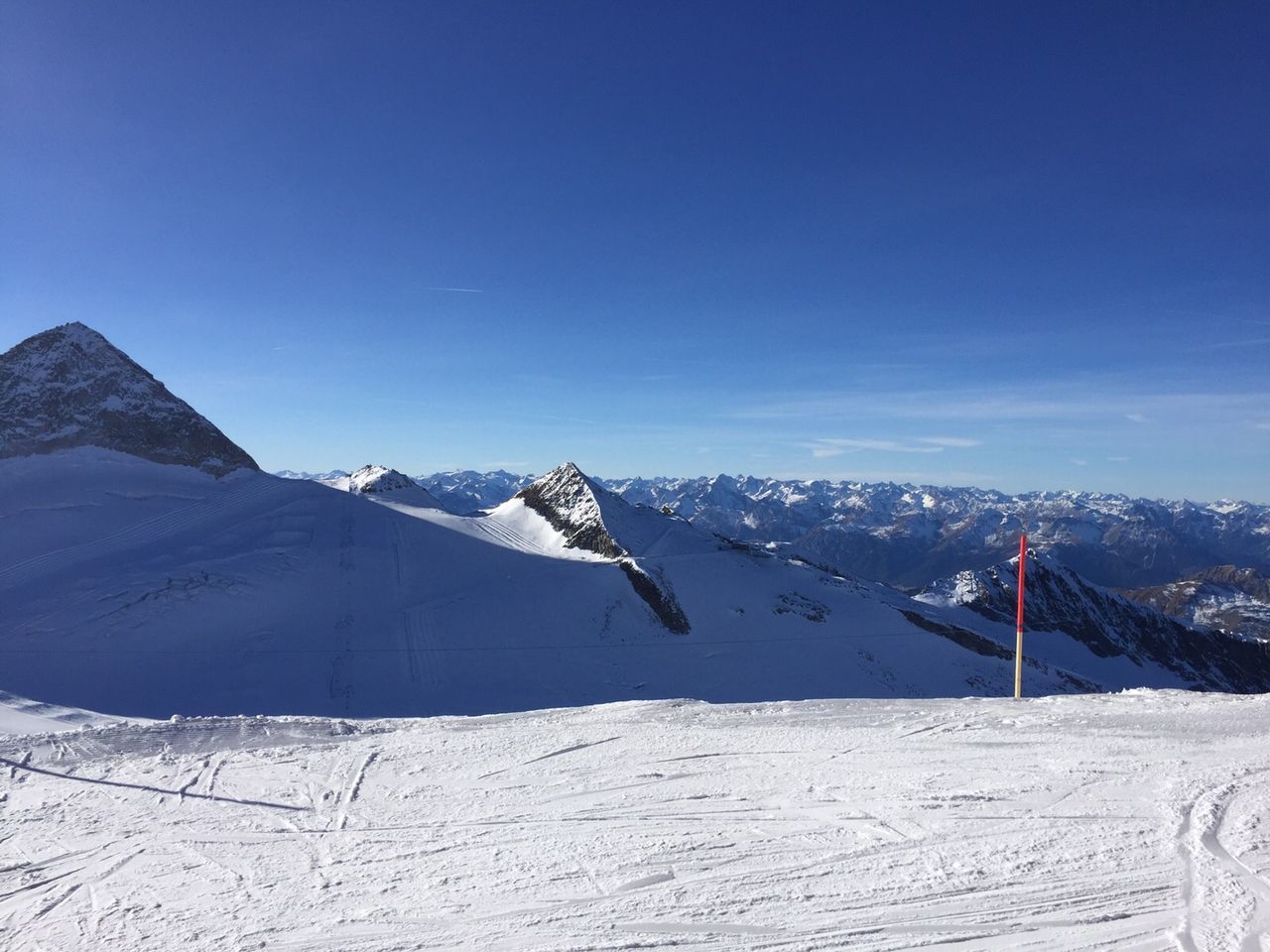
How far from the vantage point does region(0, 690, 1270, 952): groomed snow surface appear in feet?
17.6

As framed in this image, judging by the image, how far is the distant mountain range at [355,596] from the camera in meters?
25.1

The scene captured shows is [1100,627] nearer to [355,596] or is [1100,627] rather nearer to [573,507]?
[573,507]

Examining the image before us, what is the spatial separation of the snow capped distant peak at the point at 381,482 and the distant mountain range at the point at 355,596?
268cm

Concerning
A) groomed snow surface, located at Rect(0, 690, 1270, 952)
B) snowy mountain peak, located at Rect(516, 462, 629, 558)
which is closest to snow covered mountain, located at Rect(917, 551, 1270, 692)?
snowy mountain peak, located at Rect(516, 462, 629, 558)

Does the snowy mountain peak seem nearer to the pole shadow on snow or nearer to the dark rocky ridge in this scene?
the dark rocky ridge

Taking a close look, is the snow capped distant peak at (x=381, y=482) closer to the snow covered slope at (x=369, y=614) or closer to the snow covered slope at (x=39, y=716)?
the snow covered slope at (x=369, y=614)

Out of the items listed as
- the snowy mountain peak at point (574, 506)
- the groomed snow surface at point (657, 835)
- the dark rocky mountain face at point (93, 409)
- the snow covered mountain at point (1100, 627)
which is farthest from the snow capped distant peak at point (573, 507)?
the snow covered mountain at point (1100, 627)

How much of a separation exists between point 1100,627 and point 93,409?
112052mm

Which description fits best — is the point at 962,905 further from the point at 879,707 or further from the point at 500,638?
the point at 500,638

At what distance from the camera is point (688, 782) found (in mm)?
8500

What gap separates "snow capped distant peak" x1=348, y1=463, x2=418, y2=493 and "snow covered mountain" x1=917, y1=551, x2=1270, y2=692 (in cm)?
5811

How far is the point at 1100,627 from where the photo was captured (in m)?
92.8

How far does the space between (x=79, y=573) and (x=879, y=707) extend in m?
32.7

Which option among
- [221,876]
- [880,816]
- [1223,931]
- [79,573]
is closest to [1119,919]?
[1223,931]
